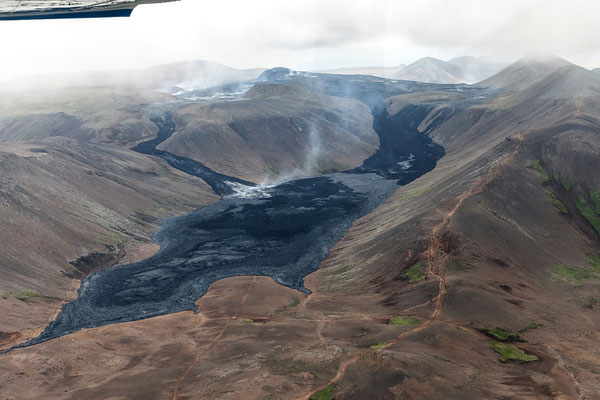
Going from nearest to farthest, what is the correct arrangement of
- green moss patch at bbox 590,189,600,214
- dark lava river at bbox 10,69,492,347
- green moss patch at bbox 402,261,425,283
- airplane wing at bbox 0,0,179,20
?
airplane wing at bbox 0,0,179,20 → green moss patch at bbox 402,261,425,283 → dark lava river at bbox 10,69,492,347 → green moss patch at bbox 590,189,600,214

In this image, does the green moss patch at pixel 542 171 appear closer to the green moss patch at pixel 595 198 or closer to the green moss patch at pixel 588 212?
the green moss patch at pixel 588 212

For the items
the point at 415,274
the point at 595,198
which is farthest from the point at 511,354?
the point at 595,198

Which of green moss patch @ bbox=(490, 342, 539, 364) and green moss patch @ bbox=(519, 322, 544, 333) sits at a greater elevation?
green moss patch @ bbox=(490, 342, 539, 364)

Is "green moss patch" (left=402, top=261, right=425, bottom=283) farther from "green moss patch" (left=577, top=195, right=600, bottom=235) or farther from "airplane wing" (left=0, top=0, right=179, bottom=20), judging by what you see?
"airplane wing" (left=0, top=0, right=179, bottom=20)

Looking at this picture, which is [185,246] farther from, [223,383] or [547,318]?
[547,318]

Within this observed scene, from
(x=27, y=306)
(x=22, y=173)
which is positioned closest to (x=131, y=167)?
(x=22, y=173)

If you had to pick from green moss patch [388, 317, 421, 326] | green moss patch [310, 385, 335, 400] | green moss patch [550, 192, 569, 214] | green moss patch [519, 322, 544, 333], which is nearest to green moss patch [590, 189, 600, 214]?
green moss patch [550, 192, 569, 214]
